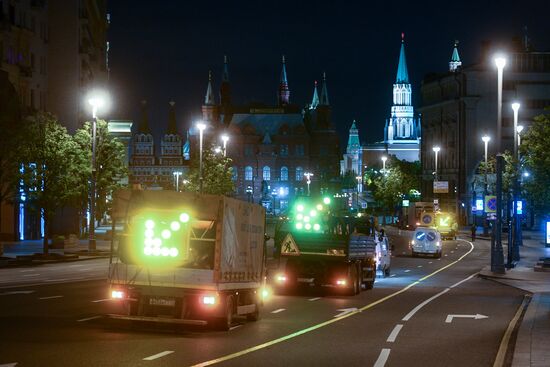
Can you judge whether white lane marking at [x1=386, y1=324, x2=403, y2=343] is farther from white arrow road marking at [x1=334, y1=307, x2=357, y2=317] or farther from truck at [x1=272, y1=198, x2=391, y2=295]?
truck at [x1=272, y1=198, x2=391, y2=295]

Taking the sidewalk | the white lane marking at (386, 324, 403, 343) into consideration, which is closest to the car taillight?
the white lane marking at (386, 324, 403, 343)

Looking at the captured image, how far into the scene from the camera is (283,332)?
70.9 feet

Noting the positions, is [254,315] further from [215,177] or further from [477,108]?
[477,108]

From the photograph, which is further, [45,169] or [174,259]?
[45,169]

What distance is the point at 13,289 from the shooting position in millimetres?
32281

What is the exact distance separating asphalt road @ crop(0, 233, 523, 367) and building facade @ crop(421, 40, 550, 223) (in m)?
123

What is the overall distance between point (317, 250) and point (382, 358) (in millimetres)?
16149

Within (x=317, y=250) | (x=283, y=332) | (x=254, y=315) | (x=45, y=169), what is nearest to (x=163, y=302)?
(x=283, y=332)

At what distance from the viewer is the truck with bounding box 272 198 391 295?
110ft

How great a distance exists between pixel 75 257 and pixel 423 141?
135 m

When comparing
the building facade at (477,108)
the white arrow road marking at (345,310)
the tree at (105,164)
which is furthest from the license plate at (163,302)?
the building facade at (477,108)

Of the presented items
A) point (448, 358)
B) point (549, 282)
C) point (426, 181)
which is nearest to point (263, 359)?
point (448, 358)

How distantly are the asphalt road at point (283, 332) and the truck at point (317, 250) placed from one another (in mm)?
654

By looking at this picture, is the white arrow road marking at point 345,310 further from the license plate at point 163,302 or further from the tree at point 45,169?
the tree at point 45,169
